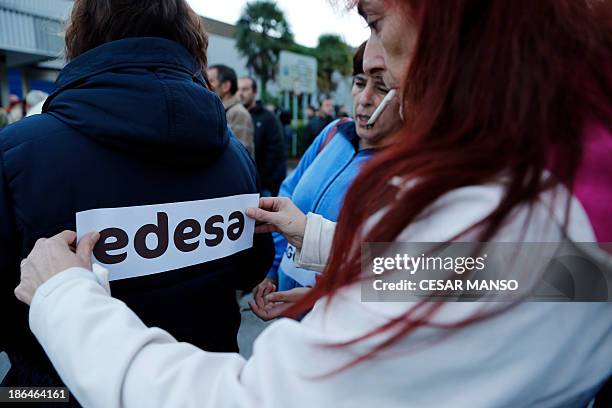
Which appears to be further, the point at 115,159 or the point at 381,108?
the point at 381,108

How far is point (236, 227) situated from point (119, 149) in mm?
388

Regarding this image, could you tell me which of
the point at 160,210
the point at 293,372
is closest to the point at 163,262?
the point at 160,210

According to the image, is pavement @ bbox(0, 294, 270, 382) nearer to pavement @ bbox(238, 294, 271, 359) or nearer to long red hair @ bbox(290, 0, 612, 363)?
pavement @ bbox(238, 294, 271, 359)

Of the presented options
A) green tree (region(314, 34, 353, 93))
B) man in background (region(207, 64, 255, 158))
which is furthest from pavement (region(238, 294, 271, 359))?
green tree (region(314, 34, 353, 93))

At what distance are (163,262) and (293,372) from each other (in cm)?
65

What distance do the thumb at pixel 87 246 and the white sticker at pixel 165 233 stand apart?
0.11 ft

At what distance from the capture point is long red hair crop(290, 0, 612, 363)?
1.64 ft

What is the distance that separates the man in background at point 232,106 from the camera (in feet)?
14.3

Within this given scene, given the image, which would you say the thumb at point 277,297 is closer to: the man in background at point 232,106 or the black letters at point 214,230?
the black letters at point 214,230

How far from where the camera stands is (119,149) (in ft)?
3.28

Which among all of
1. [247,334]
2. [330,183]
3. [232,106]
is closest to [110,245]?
[330,183]

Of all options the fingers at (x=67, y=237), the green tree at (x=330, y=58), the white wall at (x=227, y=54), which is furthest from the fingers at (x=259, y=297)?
the green tree at (x=330, y=58)

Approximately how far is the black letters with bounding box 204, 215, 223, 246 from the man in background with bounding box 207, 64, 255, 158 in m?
3.23

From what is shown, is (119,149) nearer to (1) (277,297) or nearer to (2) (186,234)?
(2) (186,234)
